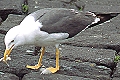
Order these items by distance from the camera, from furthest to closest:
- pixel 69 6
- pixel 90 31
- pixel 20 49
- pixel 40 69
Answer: pixel 69 6 → pixel 90 31 → pixel 20 49 → pixel 40 69

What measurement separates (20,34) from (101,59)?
3.35 feet

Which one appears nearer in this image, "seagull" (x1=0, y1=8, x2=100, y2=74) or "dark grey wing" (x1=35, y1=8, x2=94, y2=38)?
"seagull" (x1=0, y1=8, x2=100, y2=74)

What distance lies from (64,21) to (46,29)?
24 centimetres

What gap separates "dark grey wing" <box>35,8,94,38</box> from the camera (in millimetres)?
3885

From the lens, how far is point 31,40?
383cm

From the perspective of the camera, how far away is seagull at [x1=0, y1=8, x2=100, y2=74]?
377 cm

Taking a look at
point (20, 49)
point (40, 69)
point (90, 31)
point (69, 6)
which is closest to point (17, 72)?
point (40, 69)

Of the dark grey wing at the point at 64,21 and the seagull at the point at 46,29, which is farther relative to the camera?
the dark grey wing at the point at 64,21

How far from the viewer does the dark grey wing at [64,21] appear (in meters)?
3.88

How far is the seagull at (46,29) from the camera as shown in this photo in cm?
377

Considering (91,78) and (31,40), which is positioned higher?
(31,40)

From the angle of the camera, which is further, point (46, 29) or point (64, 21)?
point (64, 21)

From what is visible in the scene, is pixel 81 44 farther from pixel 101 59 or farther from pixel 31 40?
pixel 31 40

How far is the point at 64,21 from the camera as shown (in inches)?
157
